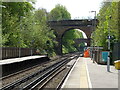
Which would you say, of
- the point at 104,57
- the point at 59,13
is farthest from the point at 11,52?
the point at 59,13

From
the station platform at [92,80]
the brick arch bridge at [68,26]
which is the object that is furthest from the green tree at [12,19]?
the brick arch bridge at [68,26]

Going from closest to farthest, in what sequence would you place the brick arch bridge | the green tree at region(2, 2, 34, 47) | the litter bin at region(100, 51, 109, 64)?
the litter bin at region(100, 51, 109, 64) → the green tree at region(2, 2, 34, 47) → the brick arch bridge

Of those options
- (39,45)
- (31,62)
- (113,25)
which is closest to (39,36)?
(39,45)

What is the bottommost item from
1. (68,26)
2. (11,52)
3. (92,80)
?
(92,80)

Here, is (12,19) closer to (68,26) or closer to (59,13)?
(68,26)

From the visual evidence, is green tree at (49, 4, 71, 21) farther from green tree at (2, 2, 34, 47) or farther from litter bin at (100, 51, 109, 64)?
litter bin at (100, 51, 109, 64)

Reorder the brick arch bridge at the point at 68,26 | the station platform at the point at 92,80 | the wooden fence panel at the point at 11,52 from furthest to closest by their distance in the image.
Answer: the brick arch bridge at the point at 68,26 → the wooden fence panel at the point at 11,52 → the station platform at the point at 92,80

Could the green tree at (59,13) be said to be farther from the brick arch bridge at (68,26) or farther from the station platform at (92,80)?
the station platform at (92,80)

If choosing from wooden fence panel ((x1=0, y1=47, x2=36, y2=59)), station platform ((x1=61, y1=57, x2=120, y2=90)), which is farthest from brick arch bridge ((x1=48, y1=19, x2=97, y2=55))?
station platform ((x1=61, y1=57, x2=120, y2=90))

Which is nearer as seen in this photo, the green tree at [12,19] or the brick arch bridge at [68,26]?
the green tree at [12,19]

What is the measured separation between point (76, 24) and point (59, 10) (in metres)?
20.8

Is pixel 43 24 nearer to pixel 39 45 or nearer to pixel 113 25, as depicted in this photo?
pixel 39 45

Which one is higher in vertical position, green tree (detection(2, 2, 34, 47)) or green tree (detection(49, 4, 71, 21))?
green tree (detection(49, 4, 71, 21))

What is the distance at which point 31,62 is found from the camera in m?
35.1
